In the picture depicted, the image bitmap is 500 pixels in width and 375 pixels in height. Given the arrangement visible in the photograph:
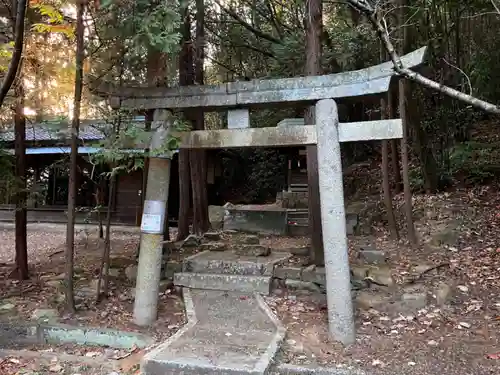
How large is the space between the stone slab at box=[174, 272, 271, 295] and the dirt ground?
30 cm

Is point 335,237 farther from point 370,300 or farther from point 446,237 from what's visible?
point 446,237

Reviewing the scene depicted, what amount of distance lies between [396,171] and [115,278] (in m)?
8.05

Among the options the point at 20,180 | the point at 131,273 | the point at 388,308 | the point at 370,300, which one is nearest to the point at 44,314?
the point at 131,273

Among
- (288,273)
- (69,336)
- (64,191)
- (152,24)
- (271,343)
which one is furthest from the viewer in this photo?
(64,191)

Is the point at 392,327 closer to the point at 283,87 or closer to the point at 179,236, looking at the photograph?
the point at 283,87

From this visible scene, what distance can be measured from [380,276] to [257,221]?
226 inches

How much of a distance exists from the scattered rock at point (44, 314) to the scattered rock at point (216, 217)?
21.0 feet

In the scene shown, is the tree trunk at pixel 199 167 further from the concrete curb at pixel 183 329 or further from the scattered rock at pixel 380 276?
the scattered rock at pixel 380 276

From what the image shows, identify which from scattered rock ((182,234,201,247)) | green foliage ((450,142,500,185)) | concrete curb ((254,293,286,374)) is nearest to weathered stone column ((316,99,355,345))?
concrete curb ((254,293,286,374))

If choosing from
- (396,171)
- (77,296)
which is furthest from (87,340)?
(396,171)

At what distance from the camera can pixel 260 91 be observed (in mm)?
5508

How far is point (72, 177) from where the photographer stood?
5.71 metres

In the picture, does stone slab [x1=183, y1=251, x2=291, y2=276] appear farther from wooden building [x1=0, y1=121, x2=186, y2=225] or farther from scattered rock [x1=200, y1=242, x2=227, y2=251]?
wooden building [x1=0, y1=121, x2=186, y2=225]

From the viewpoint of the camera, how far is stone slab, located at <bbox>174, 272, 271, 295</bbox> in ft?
21.7
